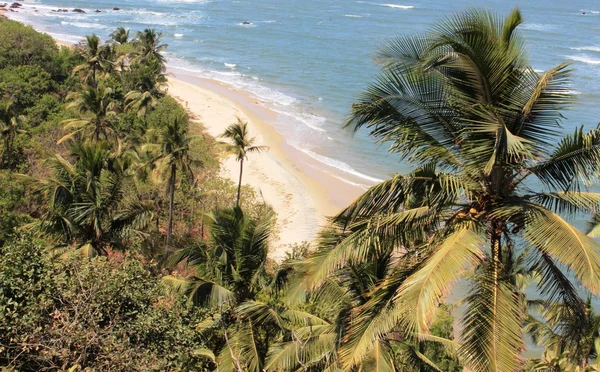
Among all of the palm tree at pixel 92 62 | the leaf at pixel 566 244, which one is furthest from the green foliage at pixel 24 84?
the leaf at pixel 566 244

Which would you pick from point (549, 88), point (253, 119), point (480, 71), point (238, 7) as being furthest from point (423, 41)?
point (238, 7)

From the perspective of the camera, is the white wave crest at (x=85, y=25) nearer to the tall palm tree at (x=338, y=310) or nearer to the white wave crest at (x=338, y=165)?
the white wave crest at (x=338, y=165)

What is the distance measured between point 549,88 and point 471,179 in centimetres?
127

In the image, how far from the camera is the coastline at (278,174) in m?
27.9

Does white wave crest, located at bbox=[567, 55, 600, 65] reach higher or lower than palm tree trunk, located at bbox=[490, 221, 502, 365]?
higher

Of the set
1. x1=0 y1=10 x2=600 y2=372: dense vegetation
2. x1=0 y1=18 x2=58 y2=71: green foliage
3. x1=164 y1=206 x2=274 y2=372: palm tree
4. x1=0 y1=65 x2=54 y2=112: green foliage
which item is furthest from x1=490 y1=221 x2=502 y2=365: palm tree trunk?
x1=0 y1=18 x2=58 y2=71: green foliage

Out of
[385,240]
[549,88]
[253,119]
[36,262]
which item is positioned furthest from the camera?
[253,119]

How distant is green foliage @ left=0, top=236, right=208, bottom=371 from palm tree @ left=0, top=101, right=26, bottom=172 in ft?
58.6

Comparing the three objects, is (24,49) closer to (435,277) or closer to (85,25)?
(85,25)

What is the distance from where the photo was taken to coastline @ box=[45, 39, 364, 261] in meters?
27.9

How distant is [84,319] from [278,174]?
1007 inches

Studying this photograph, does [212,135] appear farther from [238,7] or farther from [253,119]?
[238,7]

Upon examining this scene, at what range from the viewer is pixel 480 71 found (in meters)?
6.46

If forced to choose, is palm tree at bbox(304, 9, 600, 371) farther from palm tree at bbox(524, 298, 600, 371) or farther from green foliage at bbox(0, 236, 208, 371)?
green foliage at bbox(0, 236, 208, 371)
